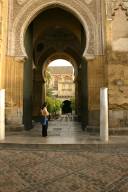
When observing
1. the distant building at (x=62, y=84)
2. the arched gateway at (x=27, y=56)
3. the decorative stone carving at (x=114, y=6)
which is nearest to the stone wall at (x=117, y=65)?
the decorative stone carving at (x=114, y=6)

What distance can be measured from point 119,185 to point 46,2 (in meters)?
7.50

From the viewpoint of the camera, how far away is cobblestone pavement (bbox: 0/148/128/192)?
369cm

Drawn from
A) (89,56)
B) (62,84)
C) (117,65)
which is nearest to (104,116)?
(117,65)

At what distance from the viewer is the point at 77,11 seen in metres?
9.56

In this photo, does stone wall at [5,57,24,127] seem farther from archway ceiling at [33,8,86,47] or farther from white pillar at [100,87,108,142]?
Result: archway ceiling at [33,8,86,47]

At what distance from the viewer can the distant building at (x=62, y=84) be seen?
48656 millimetres

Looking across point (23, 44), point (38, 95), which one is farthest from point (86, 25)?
point (38, 95)

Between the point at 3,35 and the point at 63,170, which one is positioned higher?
the point at 3,35

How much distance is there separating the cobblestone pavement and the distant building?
134 feet

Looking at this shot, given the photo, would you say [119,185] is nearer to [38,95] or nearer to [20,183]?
[20,183]

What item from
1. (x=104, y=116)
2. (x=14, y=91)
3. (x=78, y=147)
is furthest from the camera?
(x=14, y=91)

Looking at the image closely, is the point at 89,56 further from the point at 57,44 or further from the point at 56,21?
the point at 57,44

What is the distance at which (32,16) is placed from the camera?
962 centimetres

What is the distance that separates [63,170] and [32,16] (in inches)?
256
